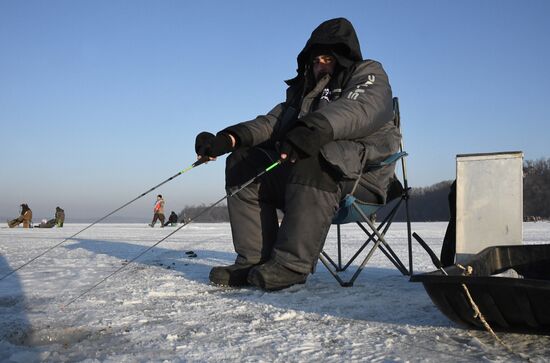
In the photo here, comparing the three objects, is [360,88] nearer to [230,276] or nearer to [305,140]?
[305,140]

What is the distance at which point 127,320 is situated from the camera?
1.78 m

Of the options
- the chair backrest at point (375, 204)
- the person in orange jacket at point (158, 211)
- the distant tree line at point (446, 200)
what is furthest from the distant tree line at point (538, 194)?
the chair backrest at point (375, 204)

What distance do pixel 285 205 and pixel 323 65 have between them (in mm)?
1050

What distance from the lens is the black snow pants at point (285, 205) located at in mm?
2326

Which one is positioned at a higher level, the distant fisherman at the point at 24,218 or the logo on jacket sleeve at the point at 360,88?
the logo on jacket sleeve at the point at 360,88

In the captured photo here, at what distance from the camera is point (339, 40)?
2855 millimetres

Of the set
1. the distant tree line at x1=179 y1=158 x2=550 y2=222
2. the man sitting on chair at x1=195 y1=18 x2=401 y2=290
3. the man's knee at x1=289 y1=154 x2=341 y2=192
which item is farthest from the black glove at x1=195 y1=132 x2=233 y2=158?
the distant tree line at x1=179 y1=158 x2=550 y2=222

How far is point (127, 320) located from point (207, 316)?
0.98 ft

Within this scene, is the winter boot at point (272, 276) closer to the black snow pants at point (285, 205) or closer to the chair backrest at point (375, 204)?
the black snow pants at point (285, 205)

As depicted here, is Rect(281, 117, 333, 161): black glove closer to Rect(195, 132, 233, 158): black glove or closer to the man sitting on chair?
the man sitting on chair

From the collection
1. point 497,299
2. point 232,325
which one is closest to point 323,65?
point 232,325

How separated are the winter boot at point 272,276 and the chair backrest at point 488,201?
Answer: 913 millimetres

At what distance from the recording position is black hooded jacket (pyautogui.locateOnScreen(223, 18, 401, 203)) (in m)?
2.38

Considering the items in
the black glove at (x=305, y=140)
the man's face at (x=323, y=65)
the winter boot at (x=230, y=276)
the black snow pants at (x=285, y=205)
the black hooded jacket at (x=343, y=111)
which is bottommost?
the winter boot at (x=230, y=276)
